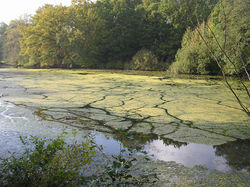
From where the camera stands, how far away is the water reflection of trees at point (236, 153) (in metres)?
2.45

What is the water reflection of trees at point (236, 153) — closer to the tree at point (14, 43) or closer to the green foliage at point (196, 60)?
the green foliage at point (196, 60)

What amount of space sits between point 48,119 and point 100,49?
18.4m

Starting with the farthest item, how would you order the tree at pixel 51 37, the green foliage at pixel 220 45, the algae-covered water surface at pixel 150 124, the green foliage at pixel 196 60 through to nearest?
the tree at pixel 51 37, the green foliage at pixel 196 60, the green foliage at pixel 220 45, the algae-covered water surface at pixel 150 124

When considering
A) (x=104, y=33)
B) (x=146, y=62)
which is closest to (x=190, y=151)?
(x=146, y=62)

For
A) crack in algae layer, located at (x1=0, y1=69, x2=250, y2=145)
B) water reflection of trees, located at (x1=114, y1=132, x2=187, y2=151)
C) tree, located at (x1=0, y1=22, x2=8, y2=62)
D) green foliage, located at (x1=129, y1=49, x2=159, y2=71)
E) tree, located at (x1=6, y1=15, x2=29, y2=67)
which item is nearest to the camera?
water reflection of trees, located at (x1=114, y1=132, x2=187, y2=151)

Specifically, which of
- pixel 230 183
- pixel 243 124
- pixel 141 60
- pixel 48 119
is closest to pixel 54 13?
pixel 141 60

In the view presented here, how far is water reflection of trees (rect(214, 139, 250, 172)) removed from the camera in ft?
8.04

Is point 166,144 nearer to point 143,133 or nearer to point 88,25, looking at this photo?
point 143,133

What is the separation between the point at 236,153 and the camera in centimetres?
271

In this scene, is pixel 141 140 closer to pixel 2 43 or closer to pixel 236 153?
pixel 236 153

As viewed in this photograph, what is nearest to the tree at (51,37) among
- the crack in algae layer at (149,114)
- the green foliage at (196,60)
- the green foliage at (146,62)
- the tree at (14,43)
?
the tree at (14,43)

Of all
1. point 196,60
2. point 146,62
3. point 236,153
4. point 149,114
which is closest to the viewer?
point 236,153

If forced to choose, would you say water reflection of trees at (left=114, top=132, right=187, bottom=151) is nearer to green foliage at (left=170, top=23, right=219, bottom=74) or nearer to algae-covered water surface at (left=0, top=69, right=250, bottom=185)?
algae-covered water surface at (left=0, top=69, right=250, bottom=185)

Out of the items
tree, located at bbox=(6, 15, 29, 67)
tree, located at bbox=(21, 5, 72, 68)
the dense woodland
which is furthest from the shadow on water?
tree, located at bbox=(6, 15, 29, 67)
